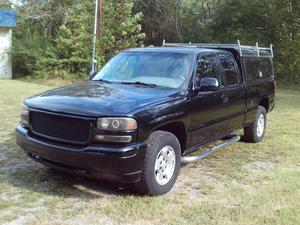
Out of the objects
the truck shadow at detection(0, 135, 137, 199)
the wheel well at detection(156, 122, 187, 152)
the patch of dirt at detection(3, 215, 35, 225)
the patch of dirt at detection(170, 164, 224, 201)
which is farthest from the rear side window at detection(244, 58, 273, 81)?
the patch of dirt at detection(3, 215, 35, 225)

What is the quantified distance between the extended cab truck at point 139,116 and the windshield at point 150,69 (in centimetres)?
1

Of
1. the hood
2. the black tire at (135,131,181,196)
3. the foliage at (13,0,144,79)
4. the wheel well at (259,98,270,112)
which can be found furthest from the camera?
the foliage at (13,0,144,79)

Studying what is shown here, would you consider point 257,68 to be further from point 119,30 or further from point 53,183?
point 119,30

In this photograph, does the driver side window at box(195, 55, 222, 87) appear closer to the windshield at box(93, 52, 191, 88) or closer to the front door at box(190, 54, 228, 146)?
the front door at box(190, 54, 228, 146)

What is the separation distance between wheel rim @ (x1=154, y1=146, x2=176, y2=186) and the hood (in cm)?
64

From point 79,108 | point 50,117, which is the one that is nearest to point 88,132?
point 79,108

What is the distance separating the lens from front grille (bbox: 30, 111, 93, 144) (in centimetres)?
455

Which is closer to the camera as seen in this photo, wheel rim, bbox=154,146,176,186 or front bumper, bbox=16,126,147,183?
front bumper, bbox=16,126,147,183

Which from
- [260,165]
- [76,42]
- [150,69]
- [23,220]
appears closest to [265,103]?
[260,165]

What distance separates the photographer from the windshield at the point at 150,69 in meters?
5.72

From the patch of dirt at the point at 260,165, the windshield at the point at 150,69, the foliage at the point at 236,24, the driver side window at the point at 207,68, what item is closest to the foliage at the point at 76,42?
the foliage at the point at 236,24

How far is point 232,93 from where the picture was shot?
6.64 metres

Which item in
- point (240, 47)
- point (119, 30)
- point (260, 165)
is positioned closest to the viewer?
point (260, 165)

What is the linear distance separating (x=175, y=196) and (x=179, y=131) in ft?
2.93
